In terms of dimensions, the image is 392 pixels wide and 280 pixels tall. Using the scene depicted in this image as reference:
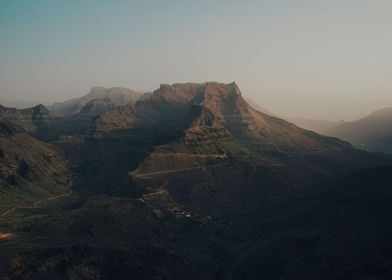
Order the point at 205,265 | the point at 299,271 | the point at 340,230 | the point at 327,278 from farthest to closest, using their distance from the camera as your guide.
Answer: the point at 205,265 < the point at 340,230 < the point at 299,271 < the point at 327,278

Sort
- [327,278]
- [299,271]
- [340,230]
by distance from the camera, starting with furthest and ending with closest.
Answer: [340,230], [299,271], [327,278]

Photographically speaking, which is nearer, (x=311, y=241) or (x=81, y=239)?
(x=311, y=241)

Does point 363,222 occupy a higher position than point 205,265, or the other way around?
point 363,222

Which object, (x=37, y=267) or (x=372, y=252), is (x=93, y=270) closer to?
(x=37, y=267)

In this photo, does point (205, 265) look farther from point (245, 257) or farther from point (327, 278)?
point (327, 278)

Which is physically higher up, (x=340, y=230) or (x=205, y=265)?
(x=340, y=230)

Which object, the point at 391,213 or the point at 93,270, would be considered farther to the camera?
the point at 391,213

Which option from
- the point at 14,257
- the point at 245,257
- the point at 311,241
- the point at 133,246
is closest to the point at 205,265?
the point at 245,257

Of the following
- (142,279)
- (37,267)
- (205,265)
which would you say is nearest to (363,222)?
(205,265)

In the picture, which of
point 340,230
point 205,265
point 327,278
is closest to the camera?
point 327,278
